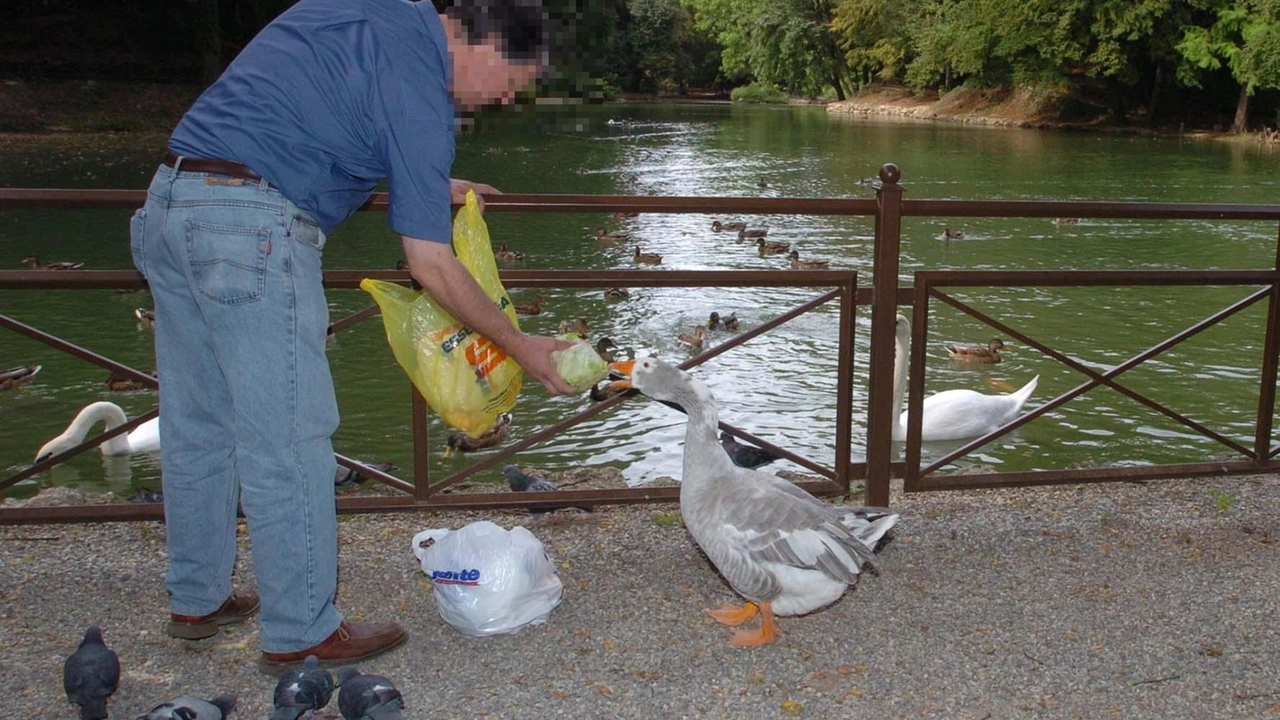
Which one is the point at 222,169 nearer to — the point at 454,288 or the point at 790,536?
the point at 454,288

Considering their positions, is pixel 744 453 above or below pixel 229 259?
below

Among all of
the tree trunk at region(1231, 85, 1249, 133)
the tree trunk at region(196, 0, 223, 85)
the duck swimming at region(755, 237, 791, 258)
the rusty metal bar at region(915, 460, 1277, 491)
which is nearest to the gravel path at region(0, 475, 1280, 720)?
the rusty metal bar at region(915, 460, 1277, 491)

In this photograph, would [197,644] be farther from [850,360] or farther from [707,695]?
[850,360]

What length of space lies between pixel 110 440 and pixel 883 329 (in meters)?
4.86

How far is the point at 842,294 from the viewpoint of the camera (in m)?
4.75

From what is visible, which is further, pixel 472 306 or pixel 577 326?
Result: pixel 577 326

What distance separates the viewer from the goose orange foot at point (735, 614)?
12.7 ft

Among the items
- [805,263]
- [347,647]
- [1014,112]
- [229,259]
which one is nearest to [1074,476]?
[347,647]

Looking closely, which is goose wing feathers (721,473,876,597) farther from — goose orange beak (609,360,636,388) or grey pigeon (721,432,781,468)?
grey pigeon (721,432,781,468)

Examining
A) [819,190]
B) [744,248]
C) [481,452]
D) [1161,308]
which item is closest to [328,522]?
[481,452]

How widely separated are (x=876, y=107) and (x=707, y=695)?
193ft

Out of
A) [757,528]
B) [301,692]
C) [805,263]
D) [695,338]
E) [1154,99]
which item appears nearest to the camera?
[301,692]

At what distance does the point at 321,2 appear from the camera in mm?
3045

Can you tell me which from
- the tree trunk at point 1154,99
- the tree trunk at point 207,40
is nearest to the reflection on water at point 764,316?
the tree trunk at point 207,40
